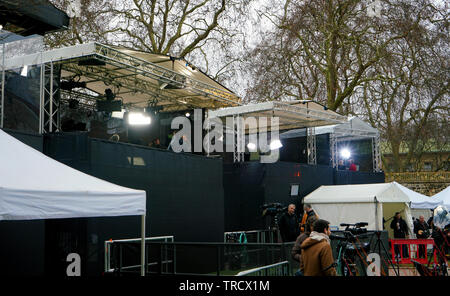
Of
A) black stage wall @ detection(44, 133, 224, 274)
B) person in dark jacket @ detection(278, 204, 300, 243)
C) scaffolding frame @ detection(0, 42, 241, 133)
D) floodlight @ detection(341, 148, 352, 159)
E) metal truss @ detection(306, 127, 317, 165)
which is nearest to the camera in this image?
black stage wall @ detection(44, 133, 224, 274)

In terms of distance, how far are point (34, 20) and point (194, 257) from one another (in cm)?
705

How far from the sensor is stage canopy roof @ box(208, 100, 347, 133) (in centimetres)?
1814

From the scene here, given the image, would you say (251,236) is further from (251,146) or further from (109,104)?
(251,146)

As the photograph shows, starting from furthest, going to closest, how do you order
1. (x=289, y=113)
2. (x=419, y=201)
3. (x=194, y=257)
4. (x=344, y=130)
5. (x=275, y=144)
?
(x=344, y=130)
(x=275, y=144)
(x=419, y=201)
(x=289, y=113)
(x=194, y=257)

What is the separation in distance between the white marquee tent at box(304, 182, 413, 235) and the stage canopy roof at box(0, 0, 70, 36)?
10.6 metres

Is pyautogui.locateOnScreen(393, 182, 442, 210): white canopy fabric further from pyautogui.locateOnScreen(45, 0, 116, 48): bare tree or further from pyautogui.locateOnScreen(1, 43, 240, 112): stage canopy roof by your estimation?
pyautogui.locateOnScreen(45, 0, 116, 48): bare tree

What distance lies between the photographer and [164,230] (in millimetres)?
13414

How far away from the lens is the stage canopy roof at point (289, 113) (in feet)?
59.5

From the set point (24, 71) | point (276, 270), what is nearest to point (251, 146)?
point (24, 71)

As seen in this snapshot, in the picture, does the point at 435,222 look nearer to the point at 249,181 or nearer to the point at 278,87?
the point at 249,181

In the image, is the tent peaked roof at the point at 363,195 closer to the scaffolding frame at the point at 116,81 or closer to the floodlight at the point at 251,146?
the scaffolding frame at the point at 116,81

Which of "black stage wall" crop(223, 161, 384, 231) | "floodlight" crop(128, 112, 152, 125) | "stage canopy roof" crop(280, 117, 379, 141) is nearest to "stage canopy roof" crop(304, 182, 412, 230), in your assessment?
"black stage wall" crop(223, 161, 384, 231)

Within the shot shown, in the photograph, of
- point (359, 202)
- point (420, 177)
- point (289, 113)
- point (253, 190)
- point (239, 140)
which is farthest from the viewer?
point (420, 177)

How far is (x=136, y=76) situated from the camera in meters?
16.1
